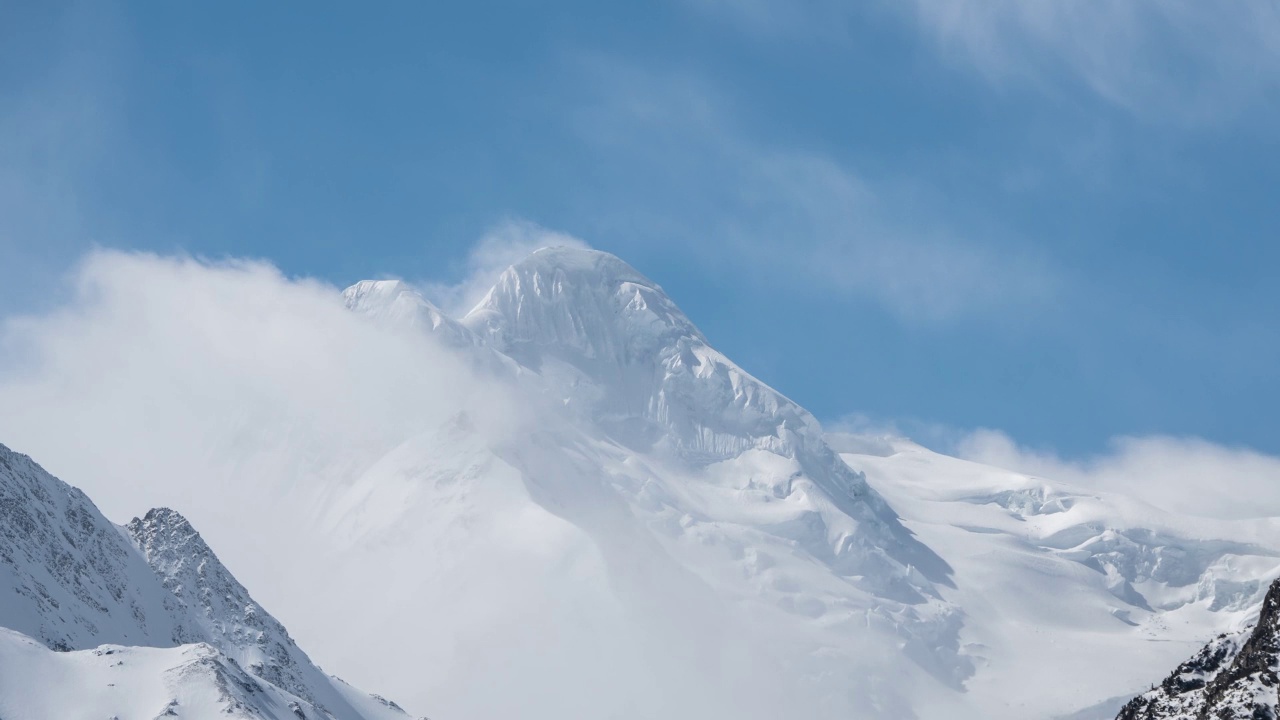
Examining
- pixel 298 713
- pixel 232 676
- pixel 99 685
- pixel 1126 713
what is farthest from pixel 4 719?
pixel 1126 713

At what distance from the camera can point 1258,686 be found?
8238cm

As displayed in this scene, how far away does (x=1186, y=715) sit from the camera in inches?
3413

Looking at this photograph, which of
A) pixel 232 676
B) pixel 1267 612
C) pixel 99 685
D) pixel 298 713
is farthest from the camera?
pixel 298 713

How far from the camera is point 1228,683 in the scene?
285ft

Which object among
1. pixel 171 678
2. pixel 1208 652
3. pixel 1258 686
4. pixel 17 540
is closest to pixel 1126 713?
pixel 1208 652

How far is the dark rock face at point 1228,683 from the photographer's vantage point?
8144 cm

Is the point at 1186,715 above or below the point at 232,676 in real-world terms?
above

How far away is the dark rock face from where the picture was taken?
81438mm

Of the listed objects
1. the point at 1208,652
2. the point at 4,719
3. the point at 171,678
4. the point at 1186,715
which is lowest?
the point at 4,719

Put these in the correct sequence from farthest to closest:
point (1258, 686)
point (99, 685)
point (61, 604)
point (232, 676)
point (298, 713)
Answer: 1. point (61, 604)
2. point (298, 713)
3. point (232, 676)
4. point (99, 685)
5. point (1258, 686)

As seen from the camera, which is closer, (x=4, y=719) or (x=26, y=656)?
(x=4, y=719)

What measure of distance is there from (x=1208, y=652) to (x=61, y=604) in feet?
508

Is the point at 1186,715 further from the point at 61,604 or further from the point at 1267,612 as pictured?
the point at 61,604

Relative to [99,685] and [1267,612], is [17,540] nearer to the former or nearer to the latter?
[99,685]
